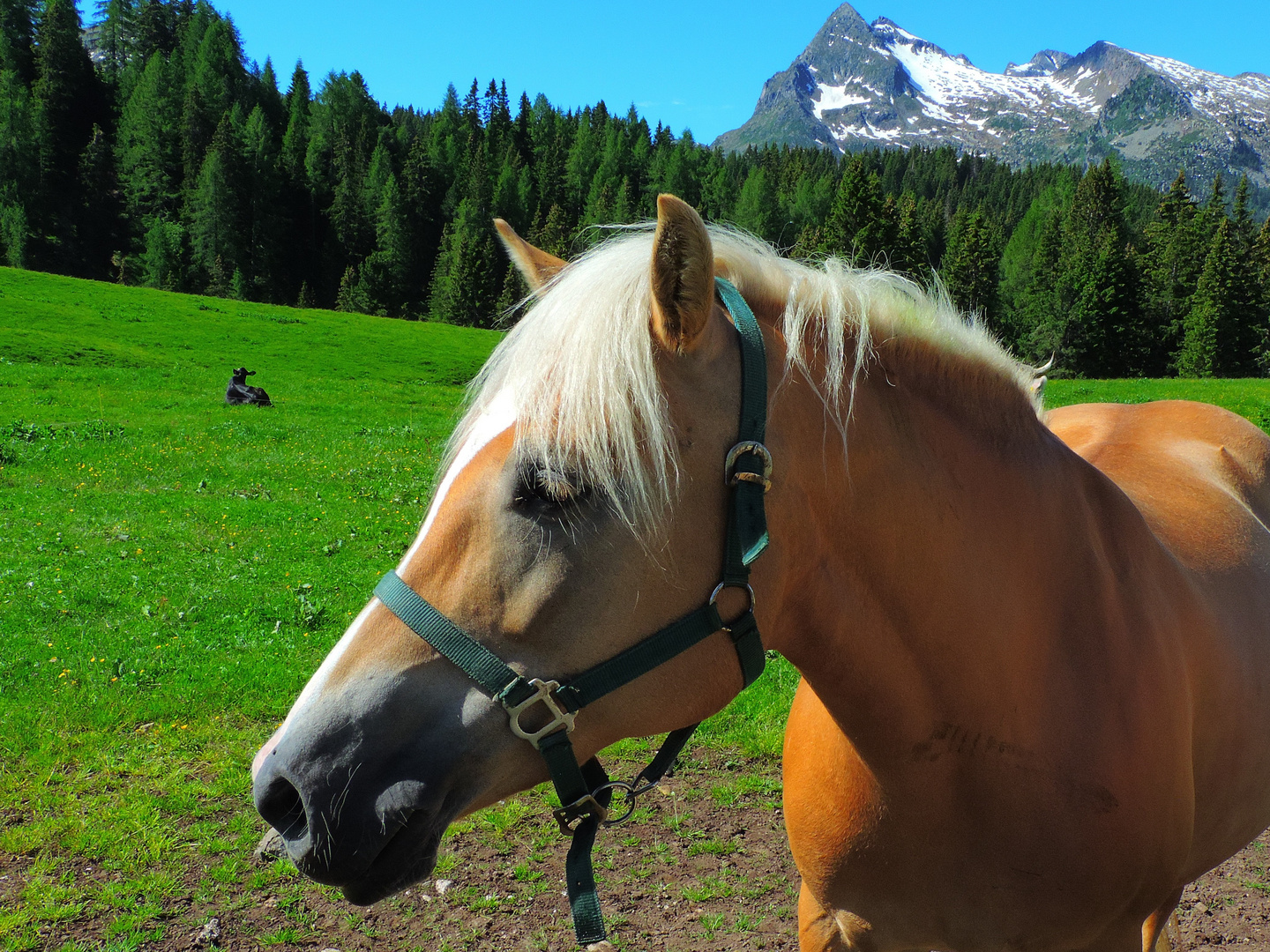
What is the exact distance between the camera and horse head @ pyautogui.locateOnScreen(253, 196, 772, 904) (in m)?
1.34

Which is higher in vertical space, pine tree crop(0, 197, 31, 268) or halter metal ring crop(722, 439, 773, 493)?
pine tree crop(0, 197, 31, 268)

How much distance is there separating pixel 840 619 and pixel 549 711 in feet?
2.08

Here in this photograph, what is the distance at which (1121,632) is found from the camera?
1.85 metres

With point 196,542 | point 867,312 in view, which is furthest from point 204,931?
point 196,542

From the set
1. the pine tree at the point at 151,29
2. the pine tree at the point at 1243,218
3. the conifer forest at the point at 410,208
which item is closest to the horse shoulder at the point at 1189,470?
the conifer forest at the point at 410,208

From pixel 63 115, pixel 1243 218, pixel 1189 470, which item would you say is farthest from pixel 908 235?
pixel 63 115

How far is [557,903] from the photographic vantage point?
12.1ft

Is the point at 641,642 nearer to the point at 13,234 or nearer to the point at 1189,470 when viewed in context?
the point at 1189,470

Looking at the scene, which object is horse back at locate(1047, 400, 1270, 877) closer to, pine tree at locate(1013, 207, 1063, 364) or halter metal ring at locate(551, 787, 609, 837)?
halter metal ring at locate(551, 787, 609, 837)

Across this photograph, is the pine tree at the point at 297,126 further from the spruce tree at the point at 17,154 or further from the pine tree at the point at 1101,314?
the pine tree at the point at 1101,314

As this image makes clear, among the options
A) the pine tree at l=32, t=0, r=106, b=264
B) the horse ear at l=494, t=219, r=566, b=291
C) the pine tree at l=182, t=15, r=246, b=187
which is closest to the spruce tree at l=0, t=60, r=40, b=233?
the pine tree at l=32, t=0, r=106, b=264

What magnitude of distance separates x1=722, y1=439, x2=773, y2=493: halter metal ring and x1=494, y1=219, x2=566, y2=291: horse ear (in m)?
0.72

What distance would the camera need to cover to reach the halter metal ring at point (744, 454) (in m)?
1.44

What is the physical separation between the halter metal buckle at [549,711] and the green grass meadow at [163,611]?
82 centimetres
